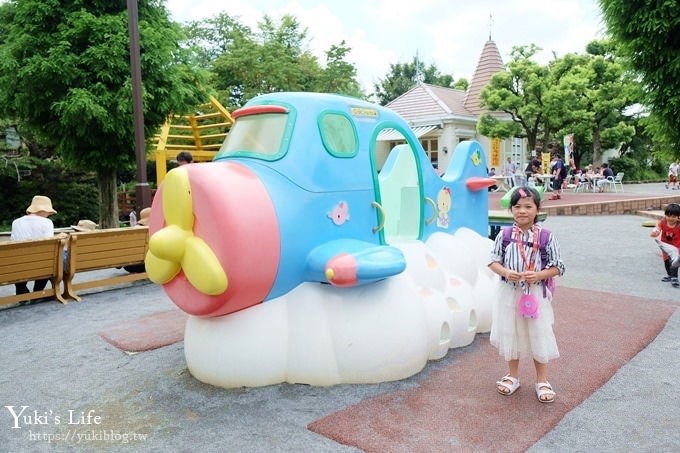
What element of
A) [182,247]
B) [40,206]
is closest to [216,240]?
[182,247]

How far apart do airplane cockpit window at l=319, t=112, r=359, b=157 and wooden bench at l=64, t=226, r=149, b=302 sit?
413 centimetres

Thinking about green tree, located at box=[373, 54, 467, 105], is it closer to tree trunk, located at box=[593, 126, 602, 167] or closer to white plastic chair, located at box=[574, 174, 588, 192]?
tree trunk, located at box=[593, 126, 602, 167]

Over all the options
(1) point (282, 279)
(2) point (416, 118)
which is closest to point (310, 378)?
(1) point (282, 279)

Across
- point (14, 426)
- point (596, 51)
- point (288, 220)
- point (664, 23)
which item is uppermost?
point (596, 51)

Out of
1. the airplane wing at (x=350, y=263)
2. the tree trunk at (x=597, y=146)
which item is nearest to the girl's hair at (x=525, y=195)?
the airplane wing at (x=350, y=263)

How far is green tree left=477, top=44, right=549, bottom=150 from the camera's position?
75.9 ft

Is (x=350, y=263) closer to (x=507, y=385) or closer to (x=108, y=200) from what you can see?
(x=507, y=385)

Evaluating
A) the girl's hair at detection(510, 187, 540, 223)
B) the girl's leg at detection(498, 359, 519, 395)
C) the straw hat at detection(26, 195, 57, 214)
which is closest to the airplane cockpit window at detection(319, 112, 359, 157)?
the girl's hair at detection(510, 187, 540, 223)

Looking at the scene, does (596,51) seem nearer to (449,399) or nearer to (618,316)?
(618,316)

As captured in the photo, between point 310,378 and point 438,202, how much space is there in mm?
2393

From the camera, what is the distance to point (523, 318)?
3662mm

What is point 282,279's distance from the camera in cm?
388

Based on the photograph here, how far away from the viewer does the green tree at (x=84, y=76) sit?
1025cm

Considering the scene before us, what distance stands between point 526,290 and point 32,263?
6.03 metres
